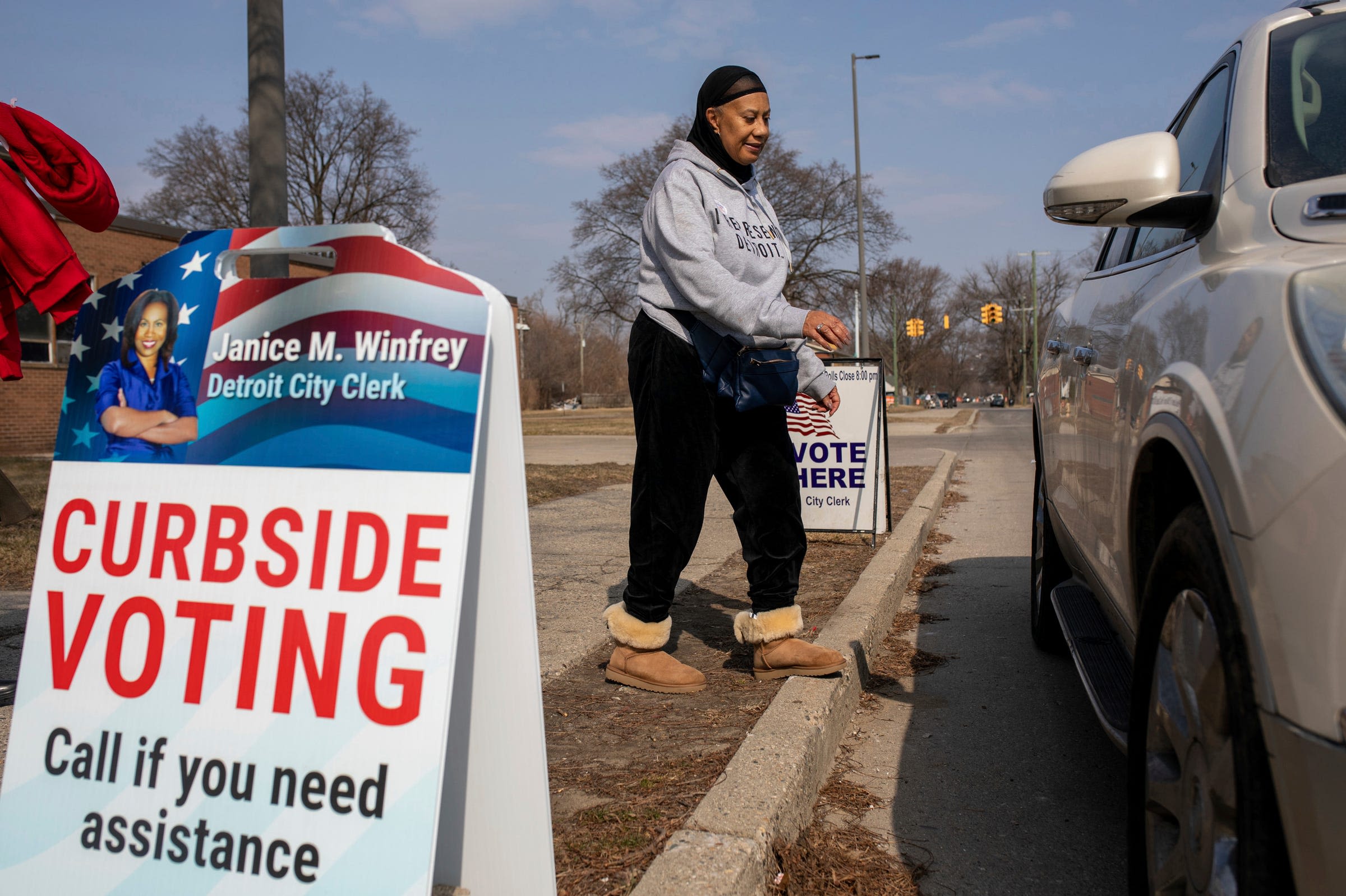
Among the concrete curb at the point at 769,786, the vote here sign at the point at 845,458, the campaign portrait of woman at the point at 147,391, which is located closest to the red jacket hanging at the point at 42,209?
the campaign portrait of woman at the point at 147,391

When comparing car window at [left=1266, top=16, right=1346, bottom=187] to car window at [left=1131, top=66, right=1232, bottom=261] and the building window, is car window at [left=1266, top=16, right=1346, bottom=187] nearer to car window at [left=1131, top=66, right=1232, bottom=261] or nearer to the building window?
car window at [left=1131, top=66, right=1232, bottom=261]

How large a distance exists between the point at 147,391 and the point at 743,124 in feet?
6.90

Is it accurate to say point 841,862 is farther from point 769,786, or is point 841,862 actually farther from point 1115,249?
point 1115,249

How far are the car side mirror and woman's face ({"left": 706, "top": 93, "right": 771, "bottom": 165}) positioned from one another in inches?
50.0

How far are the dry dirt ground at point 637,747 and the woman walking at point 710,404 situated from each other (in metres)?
0.13

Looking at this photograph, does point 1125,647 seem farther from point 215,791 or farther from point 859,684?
point 215,791

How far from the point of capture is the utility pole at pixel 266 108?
418 cm

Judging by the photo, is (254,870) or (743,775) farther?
(743,775)

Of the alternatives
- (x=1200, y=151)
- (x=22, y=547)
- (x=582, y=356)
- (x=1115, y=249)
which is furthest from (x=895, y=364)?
(x=1200, y=151)

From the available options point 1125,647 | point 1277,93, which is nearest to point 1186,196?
point 1277,93

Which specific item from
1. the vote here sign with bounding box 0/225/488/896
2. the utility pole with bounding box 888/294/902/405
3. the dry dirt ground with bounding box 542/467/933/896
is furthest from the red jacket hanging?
the utility pole with bounding box 888/294/902/405

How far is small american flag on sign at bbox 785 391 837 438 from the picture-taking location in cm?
641

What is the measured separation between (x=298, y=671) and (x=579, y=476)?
9.84 m

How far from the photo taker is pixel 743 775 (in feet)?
8.07
